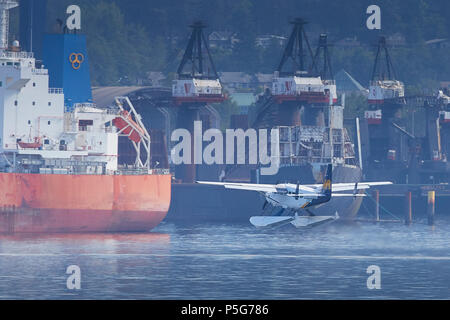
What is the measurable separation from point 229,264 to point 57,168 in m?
25.1

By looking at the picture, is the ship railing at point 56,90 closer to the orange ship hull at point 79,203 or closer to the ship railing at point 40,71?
the ship railing at point 40,71

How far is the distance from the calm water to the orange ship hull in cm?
182

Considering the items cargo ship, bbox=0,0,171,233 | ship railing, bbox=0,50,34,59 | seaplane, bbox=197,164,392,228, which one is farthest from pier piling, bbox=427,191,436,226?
ship railing, bbox=0,50,34,59

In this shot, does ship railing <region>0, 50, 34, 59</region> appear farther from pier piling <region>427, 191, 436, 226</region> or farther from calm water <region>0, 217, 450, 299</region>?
pier piling <region>427, 191, 436, 226</region>

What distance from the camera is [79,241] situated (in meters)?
90.2

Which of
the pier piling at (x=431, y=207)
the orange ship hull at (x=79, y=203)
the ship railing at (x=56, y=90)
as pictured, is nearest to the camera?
the orange ship hull at (x=79, y=203)

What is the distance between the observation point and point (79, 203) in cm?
9594

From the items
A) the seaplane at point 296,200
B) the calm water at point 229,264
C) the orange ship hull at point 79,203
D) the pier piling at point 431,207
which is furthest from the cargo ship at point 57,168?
the pier piling at point 431,207

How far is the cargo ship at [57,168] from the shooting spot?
94062 millimetres

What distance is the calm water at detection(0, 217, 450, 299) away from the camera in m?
64.4
